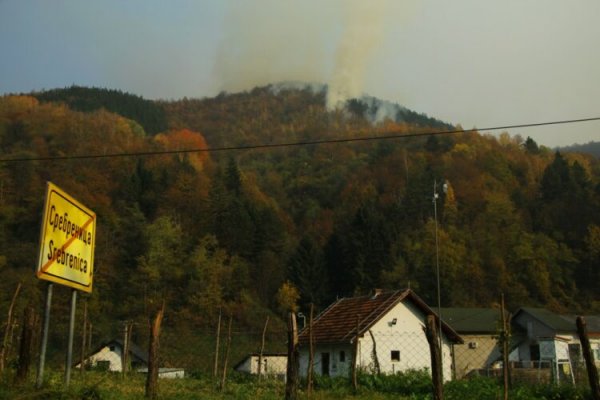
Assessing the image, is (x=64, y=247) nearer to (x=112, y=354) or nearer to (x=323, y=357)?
(x=323, y=357)

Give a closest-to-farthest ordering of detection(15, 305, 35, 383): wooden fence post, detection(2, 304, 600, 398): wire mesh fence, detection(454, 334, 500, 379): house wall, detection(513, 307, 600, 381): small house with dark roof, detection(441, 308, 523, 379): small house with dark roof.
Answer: detection(15, 305, 35, 383): wooden fence post, detection(2, 304, 600, 398): wire mesh fence, detection(513, 307, 600, 381): small house with dark roof, detection(454, 334, 500, 379): house wall, detection(441, 308, 523, 379): small house with dark roof

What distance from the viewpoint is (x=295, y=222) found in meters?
92.2

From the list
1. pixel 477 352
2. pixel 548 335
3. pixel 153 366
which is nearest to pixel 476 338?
pixel 477 352

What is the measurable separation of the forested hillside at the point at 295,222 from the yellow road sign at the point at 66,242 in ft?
158

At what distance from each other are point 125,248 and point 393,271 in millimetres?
29799

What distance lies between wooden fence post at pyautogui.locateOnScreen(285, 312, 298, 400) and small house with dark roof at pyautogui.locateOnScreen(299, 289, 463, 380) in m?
22.2

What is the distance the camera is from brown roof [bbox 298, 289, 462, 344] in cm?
3164

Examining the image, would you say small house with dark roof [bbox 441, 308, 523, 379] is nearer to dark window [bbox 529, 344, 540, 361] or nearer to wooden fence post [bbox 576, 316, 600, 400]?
dark window [bbox 529, 344, 540, 361]

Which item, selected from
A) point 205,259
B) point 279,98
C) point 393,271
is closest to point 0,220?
point 205,259

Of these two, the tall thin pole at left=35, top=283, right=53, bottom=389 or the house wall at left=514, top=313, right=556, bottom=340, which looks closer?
the tall thin pole at left=35, top=283, right=53, bottom=389

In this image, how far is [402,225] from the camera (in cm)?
8188

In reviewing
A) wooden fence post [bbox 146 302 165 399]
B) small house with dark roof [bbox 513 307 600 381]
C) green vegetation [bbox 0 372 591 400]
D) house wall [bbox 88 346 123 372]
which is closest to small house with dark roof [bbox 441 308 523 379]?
small house with dark roof [bbox 513 307 600 381]

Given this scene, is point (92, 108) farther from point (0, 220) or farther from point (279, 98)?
point (279, 98)

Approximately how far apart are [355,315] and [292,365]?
2475 cm
